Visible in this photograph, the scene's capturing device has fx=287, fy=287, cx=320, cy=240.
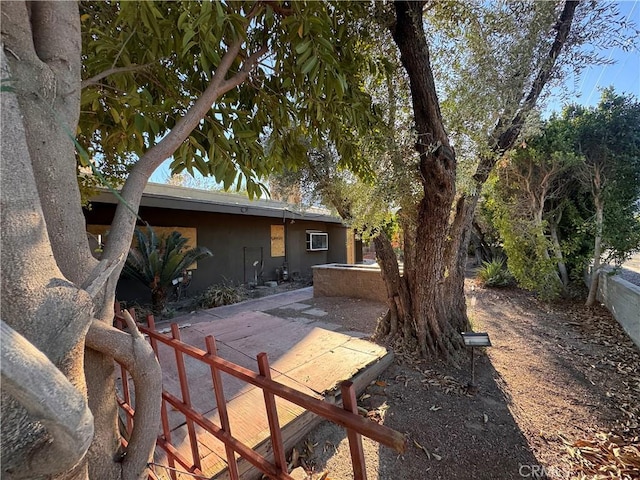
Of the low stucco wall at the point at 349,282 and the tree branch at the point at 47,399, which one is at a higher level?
the tree branch at the point at 47,399

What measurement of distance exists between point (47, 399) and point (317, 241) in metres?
11.9

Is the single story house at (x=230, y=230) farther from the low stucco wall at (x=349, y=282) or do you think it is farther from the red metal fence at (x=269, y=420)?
the red metal fence at (x=269, y=420)

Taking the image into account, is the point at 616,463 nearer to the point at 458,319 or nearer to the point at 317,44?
the point at 458,319

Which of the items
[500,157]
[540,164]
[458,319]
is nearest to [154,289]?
[458,319]

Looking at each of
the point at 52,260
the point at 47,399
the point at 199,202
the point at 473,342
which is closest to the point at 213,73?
the point at 52,260

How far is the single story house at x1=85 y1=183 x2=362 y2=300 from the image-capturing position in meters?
6.65

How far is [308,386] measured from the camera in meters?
2.85

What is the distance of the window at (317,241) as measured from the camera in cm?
1205

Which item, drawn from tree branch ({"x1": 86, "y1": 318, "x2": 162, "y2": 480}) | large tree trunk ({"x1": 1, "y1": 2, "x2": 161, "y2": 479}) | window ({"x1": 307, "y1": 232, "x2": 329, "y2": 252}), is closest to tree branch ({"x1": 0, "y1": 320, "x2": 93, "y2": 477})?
large tree trunk ({"x1": 1, "y1": 2, "x2": 161, "y2": 479})

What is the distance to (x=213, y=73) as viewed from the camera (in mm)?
1965

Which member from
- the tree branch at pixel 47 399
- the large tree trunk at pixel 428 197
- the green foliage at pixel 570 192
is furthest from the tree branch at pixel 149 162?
the green foliage at pixel 570 192

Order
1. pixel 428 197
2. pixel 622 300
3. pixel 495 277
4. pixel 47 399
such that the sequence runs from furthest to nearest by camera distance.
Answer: pixel 495 277, pixel 622 300, pixel 428 197, pixel 47 399

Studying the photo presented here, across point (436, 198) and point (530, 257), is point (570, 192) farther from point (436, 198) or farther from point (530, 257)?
point (436, 198)

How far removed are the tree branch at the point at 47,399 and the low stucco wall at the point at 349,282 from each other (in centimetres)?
659
